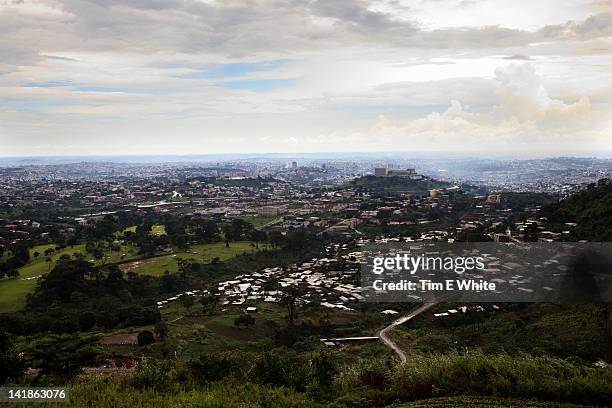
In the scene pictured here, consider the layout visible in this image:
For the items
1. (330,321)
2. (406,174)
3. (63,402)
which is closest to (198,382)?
(63,402)

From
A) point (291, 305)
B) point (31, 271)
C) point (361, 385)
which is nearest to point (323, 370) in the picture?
point (361, 385)

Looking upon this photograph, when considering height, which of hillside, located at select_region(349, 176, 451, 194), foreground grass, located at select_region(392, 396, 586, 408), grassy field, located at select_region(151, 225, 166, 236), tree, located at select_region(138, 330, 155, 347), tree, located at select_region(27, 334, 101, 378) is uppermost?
hillside, located at select_region(349, 176, 451, 194)

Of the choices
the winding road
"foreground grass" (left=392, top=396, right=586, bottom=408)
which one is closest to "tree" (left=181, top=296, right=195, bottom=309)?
the winding road

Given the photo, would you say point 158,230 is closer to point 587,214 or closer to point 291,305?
point 291,305

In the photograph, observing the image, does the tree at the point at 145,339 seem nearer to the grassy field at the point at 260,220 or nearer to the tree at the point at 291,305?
the tree at the point at 291,305

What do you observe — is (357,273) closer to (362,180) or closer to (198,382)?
(198,382)

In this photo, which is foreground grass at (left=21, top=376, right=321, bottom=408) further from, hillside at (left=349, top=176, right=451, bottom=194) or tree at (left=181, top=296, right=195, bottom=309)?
hillside at (left=349, top=176, right=451, bottom=194)

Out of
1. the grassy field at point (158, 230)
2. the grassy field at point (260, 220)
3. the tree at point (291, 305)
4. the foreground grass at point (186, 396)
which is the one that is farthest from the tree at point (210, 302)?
the grassy field at point (260, 220)
